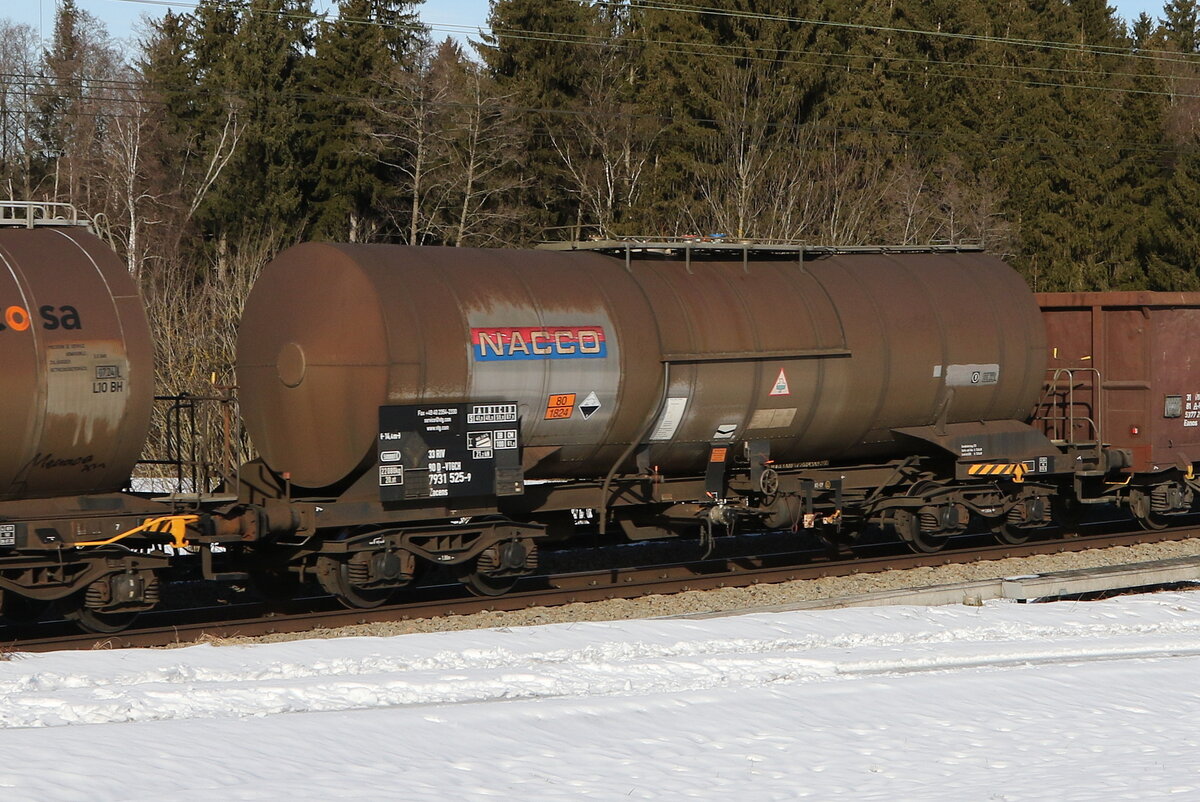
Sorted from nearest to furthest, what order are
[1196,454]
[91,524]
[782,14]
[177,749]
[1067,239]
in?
[177,749] → [91,524] → [1196,454] → [782,14] → [1067,239]

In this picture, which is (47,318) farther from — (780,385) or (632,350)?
(780,385)

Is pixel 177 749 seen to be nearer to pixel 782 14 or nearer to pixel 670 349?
pixel 670 349

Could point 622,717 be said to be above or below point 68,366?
below

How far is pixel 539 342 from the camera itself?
568 inches

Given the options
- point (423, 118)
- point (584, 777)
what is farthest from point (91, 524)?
point (423, 118)

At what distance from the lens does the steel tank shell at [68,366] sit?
39.2ft

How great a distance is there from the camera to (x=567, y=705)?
1018 cm

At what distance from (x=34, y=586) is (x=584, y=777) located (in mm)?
6349

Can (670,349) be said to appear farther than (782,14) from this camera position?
No

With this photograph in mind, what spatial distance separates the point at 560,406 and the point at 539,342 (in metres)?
0.72

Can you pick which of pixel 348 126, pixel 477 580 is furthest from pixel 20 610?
pixel 348 126

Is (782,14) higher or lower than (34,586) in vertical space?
higher

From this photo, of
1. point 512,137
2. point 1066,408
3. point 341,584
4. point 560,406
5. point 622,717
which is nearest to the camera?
point 622,717

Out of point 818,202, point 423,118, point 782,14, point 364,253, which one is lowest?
point 364,253
